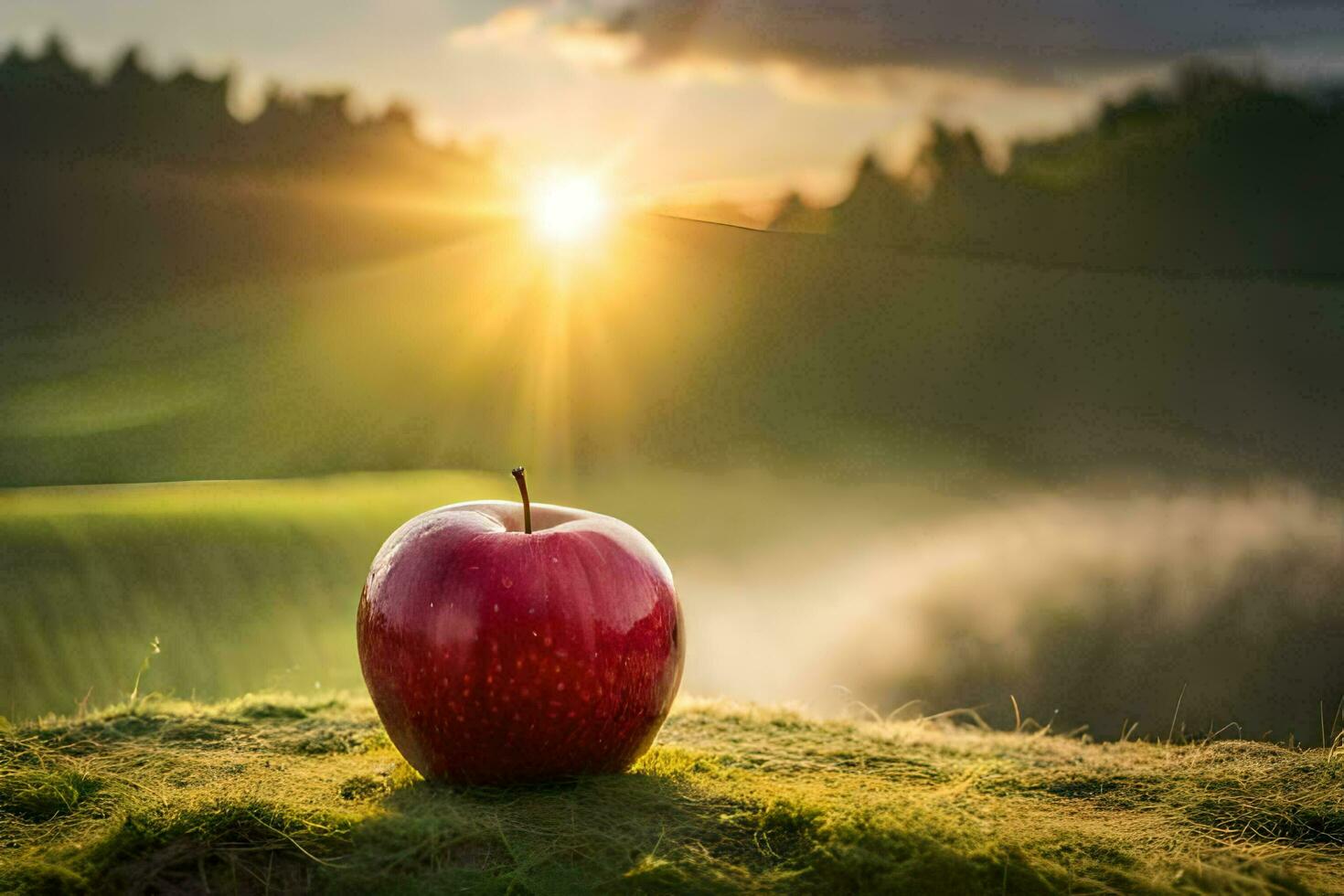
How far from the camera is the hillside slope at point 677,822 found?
137 inches

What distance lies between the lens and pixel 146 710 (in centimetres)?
582

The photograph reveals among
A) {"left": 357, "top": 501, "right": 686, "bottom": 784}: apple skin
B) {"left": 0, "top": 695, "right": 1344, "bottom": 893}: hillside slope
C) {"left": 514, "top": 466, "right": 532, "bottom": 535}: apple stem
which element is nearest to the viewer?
{"left": 0, "top": 695, "right": 1344, "bottom": 893}: hillside slope

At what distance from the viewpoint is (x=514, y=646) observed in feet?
13.2

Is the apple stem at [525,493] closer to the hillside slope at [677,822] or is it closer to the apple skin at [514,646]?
the apple skin at [514,646]

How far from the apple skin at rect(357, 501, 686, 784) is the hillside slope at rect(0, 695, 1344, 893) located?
16 cm

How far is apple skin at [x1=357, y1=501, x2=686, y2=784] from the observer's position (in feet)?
13.3

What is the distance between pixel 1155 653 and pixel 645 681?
777 cm

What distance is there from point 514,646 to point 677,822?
0.82 metres

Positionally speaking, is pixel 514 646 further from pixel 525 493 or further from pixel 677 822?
pixel 677 822

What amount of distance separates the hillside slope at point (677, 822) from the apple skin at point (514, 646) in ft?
0.52

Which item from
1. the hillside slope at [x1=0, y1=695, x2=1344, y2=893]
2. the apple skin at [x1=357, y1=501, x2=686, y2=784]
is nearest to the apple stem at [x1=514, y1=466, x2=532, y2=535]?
the apple skin at [x1=357, y1=501, x2=686, y2=784]

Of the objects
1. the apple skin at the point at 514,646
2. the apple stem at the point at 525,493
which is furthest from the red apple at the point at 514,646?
the apple stem at the point at 525,493

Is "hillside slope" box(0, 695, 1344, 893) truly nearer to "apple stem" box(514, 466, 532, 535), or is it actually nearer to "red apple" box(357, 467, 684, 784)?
"red apple" box(357, 467, 684, 784)

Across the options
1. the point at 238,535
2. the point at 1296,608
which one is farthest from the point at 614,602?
the point at 1296,608
